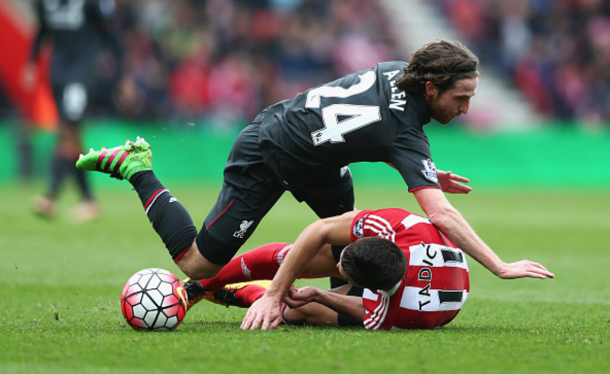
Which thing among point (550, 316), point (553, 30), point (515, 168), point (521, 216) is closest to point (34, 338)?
point (550, 316)

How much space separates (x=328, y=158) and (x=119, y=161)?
1555 mm

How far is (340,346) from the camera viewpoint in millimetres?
3844

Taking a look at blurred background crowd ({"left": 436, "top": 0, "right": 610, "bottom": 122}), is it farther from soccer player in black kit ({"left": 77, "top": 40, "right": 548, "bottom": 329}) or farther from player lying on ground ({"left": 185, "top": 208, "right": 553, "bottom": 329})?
player lying on ground ({"left": 185, "top": 208, "right": 553, "bottom": 329})

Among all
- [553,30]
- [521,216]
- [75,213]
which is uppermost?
[553,30]

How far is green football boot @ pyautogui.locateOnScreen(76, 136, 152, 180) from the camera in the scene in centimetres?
543

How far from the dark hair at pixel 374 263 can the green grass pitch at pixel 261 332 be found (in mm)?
295

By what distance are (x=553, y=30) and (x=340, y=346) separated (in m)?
19.9

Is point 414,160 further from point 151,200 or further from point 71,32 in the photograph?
point 71,32

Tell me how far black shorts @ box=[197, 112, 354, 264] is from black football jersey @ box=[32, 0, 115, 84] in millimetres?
6132

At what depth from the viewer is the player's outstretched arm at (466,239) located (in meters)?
4.12

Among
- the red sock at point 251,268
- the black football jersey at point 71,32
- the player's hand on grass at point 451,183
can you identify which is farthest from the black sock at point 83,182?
the player's hand on grass at point 451,183

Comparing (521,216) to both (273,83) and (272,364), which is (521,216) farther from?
(272,364)

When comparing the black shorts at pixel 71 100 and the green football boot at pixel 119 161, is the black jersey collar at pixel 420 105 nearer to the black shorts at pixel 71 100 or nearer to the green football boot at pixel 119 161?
the green football boot at pixel 119 161

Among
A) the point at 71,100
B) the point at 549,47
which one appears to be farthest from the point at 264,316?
the point at 549,47
